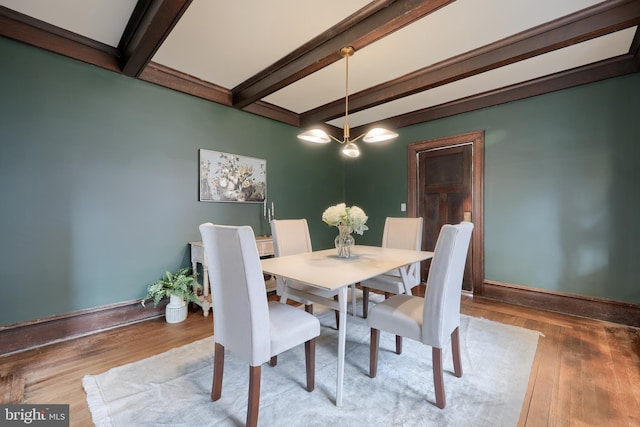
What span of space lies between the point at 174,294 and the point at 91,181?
1.24 meters

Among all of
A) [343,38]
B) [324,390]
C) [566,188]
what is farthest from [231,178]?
[566,188]

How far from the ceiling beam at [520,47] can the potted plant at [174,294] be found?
282cm

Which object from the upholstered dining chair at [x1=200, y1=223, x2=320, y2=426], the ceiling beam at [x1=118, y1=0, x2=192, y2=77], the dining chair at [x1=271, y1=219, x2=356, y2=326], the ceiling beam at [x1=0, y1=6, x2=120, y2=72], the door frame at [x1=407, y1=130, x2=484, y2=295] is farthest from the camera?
the door frame at [x1=407, y1=130, x2=484, y2=295]

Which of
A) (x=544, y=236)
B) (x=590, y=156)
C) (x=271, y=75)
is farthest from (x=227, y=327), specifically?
(x=590, y=156)

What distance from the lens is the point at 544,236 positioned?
119 inches

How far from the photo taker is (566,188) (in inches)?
114

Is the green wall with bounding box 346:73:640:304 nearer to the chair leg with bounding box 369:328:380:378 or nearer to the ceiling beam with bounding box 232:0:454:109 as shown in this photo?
the ceiling beam with bounding box 232:0:454:109

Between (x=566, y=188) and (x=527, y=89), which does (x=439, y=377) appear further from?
(x=527, y=89)

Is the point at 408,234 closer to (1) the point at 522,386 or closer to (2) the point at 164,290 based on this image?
(1) the point at 522,386

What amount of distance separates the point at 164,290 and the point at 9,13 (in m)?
2.39

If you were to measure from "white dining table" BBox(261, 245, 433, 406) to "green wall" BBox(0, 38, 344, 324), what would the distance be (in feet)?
5.14

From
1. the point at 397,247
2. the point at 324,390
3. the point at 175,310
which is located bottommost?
the point at 324,390

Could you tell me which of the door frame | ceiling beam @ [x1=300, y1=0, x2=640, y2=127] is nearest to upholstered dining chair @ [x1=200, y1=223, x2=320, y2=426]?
ceiling beam @ [x1=300, y1=0, x2=640, y2=127]

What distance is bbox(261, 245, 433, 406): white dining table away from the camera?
58.1 inches
